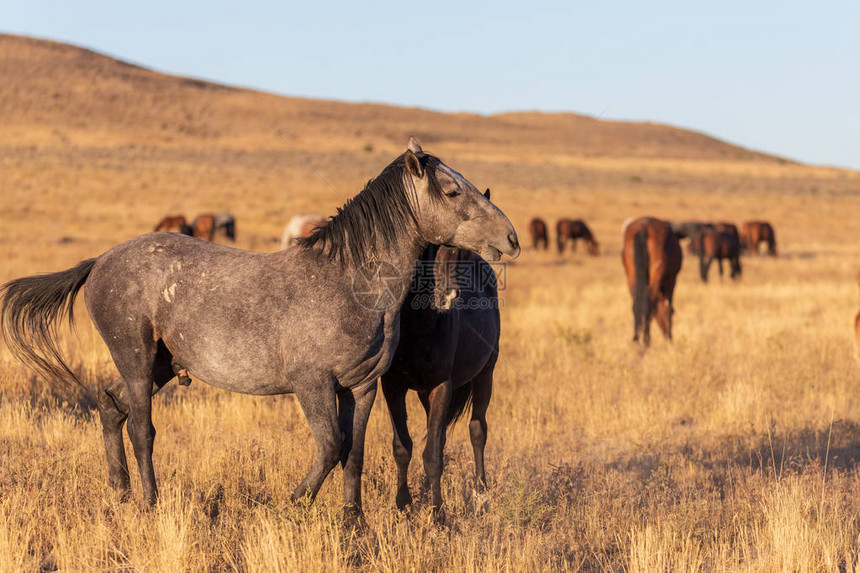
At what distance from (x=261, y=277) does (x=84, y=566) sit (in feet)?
5.93

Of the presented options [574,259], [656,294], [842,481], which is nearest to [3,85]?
[574,259]

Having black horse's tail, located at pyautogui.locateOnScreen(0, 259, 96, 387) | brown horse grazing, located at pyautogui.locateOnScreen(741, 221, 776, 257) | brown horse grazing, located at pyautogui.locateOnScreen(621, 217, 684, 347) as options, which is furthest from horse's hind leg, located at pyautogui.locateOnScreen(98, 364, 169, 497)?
brown horse grazing, located at pyautogui.locateOnScreen(741, 221, 776, 257)

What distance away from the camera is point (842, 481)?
5707mm

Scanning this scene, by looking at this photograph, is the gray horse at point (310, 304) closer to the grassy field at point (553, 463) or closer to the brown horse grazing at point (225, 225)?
the grassy field at point (553, 463)

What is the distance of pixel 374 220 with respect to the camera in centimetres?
430

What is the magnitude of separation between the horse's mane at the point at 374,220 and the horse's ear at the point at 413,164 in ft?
0.37

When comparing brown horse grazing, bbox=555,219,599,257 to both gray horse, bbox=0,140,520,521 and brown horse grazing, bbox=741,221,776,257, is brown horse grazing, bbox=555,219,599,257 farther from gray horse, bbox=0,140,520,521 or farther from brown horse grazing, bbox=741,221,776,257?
gray horse, bbox=0,140,520,521

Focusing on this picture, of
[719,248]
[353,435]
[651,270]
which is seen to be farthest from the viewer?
[719,248]

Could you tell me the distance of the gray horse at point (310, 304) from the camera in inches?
162

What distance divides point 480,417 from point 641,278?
26.6 ft

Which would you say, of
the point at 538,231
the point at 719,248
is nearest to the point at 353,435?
the point at 719,248

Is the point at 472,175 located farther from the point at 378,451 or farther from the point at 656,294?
the point at 378,451

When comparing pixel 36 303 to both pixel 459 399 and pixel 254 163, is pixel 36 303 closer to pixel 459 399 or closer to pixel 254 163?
pixel 459 399

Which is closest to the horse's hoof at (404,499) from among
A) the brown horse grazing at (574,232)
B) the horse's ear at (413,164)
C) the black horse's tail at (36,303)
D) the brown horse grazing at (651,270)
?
the horse's ear at (413,164)
